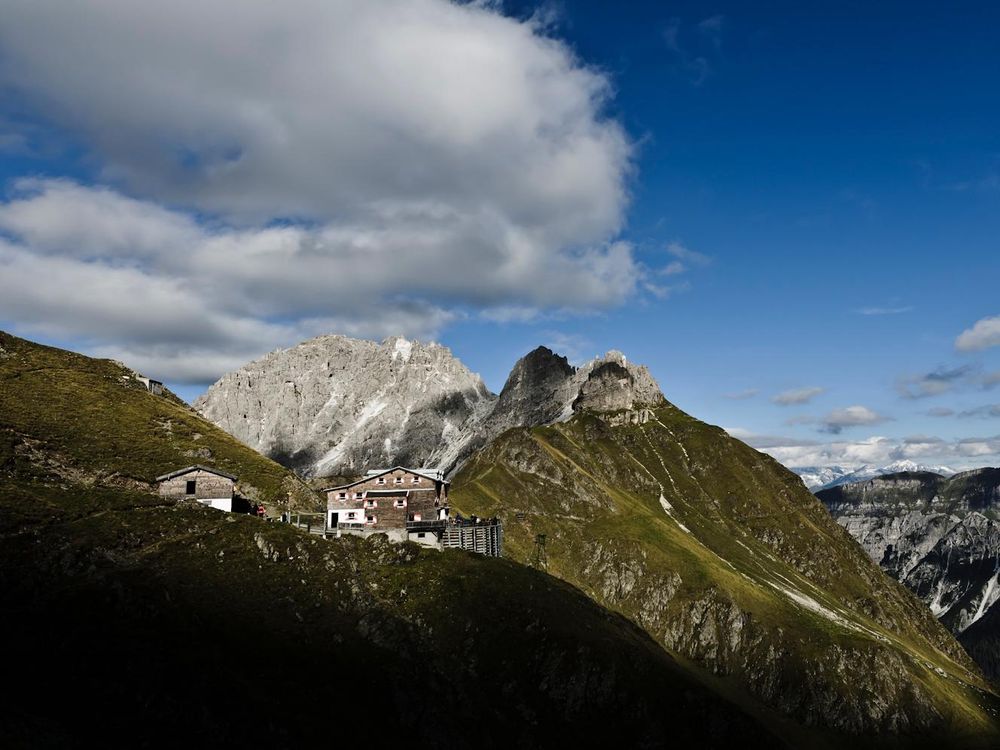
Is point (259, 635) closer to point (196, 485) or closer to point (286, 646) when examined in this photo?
point (286, 646)

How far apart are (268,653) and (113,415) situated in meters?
72.6

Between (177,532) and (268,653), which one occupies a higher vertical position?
(177,532)

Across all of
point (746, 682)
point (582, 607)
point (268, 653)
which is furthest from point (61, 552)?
point (746, 682)

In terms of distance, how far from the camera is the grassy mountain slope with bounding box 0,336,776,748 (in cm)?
5644

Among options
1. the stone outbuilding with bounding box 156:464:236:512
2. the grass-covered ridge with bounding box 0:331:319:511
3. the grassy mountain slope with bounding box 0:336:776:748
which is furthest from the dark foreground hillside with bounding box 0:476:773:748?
the grass-covered ridge with bounding box 0:331:319:511

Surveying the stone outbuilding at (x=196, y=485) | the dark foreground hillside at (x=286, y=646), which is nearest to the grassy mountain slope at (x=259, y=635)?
the dark foreground hillside at (x=286, y=646)

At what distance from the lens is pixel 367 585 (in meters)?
85.5

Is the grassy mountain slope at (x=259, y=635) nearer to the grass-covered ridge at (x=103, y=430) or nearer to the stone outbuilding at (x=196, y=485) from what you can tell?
the grass-covered ridge at (x=103, y=430)

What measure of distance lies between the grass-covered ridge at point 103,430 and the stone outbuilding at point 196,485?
4.03 m

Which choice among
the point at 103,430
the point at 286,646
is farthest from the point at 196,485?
the point at 286,646

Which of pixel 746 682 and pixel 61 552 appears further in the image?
pixel 746 682

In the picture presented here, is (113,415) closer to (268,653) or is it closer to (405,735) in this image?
(268,653)

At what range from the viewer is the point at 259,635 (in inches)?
2680

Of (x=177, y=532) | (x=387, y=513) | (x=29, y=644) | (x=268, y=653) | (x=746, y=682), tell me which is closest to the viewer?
(x=29, y=644)
